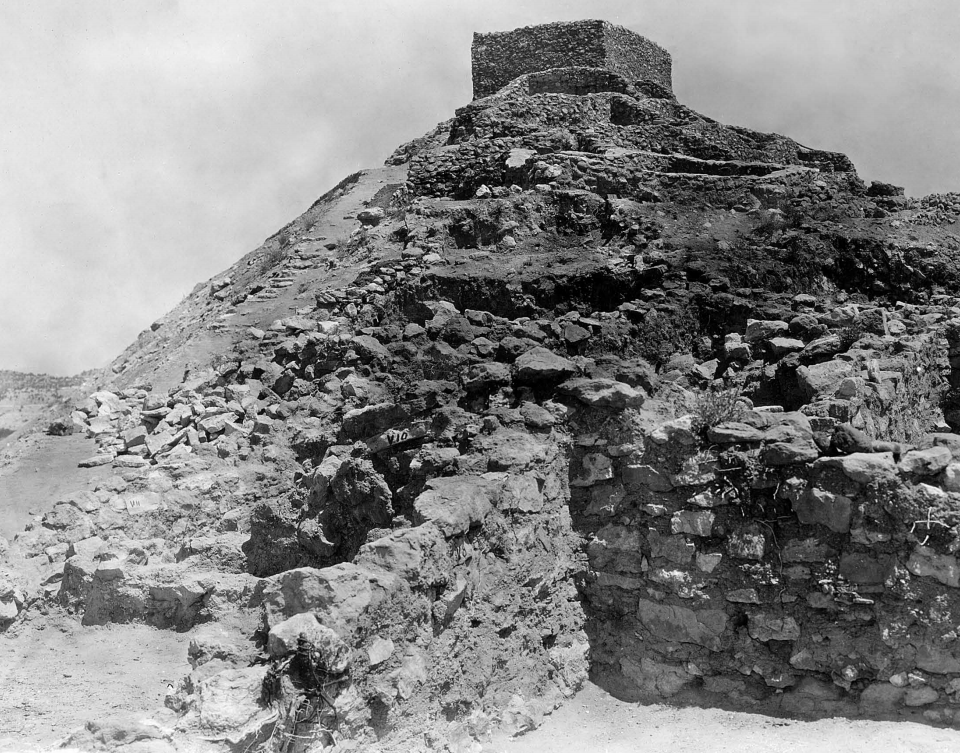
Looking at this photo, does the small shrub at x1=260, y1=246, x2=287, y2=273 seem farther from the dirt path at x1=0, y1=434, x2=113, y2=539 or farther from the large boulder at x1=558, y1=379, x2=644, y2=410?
the large boulder at x1=558, y1=379, x2=644, y2=410

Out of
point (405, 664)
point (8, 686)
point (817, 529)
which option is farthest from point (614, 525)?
point (8, 686)

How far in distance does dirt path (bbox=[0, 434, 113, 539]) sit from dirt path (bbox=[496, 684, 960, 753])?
6320 millimetres

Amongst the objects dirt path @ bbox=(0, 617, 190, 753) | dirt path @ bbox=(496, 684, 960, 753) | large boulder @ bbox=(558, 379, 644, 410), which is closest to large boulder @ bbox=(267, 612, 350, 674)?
dirt path @ bbox=(0, 617, 190, 753)

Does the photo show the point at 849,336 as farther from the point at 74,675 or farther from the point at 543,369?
the point at 74,675

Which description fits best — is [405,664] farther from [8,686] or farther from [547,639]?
[8,686]

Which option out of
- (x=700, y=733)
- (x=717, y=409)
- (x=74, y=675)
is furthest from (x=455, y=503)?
(x=74, y=675)

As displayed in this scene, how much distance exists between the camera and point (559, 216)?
1219 centimetres

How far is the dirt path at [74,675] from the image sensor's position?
6.11m

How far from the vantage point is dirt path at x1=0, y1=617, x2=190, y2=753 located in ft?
20.0

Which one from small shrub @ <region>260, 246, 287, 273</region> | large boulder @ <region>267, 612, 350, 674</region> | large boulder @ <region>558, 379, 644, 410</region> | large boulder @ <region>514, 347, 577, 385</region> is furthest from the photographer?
small shrub @ <region>260, 246, 287, 273</region>

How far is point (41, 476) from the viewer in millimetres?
10953

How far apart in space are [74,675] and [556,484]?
4312 mm

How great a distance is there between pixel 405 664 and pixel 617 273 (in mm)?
5882

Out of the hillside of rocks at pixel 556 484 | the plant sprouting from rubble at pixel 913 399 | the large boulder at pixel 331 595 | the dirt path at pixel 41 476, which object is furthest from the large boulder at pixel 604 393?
the dirt path at pixel 41 476
